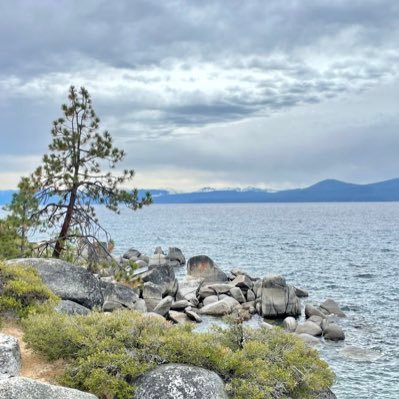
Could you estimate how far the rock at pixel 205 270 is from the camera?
4356 cm

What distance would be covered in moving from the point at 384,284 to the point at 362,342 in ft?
65.7

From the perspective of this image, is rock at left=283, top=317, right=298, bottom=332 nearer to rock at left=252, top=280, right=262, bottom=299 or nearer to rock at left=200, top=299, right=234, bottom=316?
rock at left=200, top=299, right=234, bottom=316

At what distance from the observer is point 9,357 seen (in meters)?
10.3

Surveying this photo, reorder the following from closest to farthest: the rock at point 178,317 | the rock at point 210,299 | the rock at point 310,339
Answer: the rock at point 310,339
the rock at point 178,317
the rock at point 210,299

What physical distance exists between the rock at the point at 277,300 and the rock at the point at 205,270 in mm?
11176

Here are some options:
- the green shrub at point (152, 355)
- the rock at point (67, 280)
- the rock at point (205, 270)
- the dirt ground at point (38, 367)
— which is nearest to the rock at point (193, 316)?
the rock at point (67, 280)

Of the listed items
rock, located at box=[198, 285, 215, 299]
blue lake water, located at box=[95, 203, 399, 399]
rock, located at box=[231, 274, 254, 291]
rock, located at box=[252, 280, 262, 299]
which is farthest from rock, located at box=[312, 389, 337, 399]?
rock, located at box=[231, 274, 254, 291]

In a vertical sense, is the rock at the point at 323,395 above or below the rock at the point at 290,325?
above

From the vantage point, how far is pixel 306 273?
51.7 metres

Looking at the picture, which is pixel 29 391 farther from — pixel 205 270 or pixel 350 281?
pixel 350 281

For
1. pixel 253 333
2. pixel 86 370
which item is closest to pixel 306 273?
pixel 253 333

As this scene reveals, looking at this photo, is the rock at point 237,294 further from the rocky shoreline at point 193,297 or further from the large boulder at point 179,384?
the large boulder at point 179,384

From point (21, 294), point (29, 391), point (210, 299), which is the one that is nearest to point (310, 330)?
point (210, 299)

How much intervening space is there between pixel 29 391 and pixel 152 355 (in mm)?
3231
